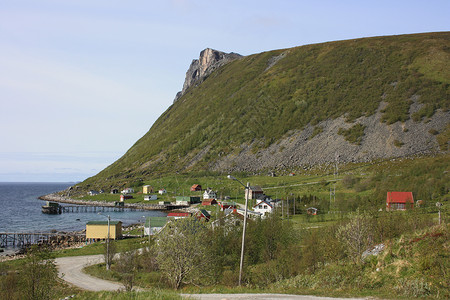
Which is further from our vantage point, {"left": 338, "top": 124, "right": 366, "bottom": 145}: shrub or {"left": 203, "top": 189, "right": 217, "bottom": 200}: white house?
{"left": 338, "top": 124, "right": 366, "bottom": 145}: shrub

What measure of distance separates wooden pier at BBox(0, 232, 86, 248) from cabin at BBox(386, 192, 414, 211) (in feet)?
195

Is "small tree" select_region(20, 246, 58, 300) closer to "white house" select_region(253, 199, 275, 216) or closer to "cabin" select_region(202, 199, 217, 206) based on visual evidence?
"white house" select_region(253, 199, 275, 216)

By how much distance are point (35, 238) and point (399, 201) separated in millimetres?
73298

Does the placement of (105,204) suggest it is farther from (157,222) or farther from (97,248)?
(97,248)

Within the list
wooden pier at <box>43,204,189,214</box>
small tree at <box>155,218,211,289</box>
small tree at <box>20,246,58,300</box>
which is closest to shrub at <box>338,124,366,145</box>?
wooden pier at <box>43,204,189,214</box>

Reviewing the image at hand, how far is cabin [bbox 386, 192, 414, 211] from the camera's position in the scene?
68050 millimetres

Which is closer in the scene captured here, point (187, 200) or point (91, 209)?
point (187, 200)

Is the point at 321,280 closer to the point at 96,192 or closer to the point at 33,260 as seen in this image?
the point at 33,260

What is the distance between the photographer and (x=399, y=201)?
232 feet

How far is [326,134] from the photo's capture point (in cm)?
16175

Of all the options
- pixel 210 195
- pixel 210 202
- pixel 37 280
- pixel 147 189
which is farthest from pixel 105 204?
pixel 37 280

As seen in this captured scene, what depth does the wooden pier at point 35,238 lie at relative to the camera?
80.0 m

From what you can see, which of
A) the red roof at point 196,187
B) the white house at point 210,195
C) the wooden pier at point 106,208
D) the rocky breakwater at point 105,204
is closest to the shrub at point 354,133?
the white house at point 210,195

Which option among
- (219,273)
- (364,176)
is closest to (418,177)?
(364,176)
